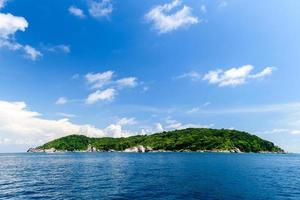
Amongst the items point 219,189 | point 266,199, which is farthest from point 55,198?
point 266,199

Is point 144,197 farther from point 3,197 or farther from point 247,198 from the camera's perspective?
point 3,197

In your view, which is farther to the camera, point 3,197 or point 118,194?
point 118,194

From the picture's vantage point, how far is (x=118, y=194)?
5106 cm

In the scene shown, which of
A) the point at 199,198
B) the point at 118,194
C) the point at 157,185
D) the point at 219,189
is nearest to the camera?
the point at 199,198

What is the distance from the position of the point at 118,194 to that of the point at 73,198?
8.11m

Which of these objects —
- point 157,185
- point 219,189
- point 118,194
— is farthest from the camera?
point 157,185

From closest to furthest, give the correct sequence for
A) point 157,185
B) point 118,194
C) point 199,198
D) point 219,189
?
point 199,198 < point 118,194 < point 219,189 < point 157,185

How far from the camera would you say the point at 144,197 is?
4859 cm

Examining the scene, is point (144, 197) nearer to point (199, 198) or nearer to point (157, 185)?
point (199, 198)

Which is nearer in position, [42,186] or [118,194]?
[118,194]

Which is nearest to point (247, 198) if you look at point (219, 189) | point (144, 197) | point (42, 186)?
point (219, 189)

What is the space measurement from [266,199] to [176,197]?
1600 cm

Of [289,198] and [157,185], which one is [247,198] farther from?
[157,185]

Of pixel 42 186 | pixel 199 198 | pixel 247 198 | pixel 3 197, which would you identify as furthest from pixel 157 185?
pixel 3 197
